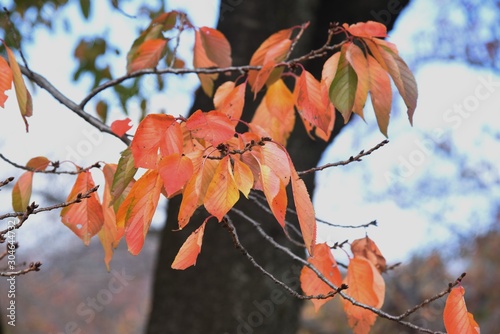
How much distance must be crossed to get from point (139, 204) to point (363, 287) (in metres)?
0.58

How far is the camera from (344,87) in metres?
1.12

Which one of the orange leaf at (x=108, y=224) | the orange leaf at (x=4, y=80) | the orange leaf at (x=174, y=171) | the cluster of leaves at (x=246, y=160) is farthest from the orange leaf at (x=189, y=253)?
the orange leaf at (x=4, y=80)

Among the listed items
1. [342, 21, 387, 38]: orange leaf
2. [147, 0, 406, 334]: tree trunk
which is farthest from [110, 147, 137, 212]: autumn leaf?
[147, 0, 406, 334]: tree trunk

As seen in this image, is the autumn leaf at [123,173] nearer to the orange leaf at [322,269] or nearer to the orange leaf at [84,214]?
the orange leaf at [84,214]

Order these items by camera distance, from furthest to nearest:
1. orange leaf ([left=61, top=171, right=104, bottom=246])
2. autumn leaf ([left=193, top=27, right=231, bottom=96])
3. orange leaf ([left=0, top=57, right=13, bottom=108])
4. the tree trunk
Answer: the tree trunk
autumn leaf ([left=193, top=27, right=231, bottom=96])
orange leaf ([left=61, top=171, right=104, bottom=246])
orange leaf ([left=0, top=57, right=13, bottom=108])

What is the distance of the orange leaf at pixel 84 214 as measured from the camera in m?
1.22

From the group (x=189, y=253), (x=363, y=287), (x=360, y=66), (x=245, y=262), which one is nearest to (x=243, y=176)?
(x=189, y=253)

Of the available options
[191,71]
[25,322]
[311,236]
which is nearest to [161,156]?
[311,236]

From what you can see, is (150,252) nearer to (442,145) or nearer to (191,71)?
(442,145)

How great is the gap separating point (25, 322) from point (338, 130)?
38.7 feet

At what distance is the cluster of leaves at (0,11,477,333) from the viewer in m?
0.92

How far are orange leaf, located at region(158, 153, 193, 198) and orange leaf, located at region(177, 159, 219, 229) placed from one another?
0.03 m

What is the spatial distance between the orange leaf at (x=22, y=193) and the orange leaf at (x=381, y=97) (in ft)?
2.64

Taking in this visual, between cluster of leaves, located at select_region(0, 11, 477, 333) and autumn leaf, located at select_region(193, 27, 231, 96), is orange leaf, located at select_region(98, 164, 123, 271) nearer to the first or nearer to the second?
cluster of leaves, located at select_region(0, 11, 477, 333)
